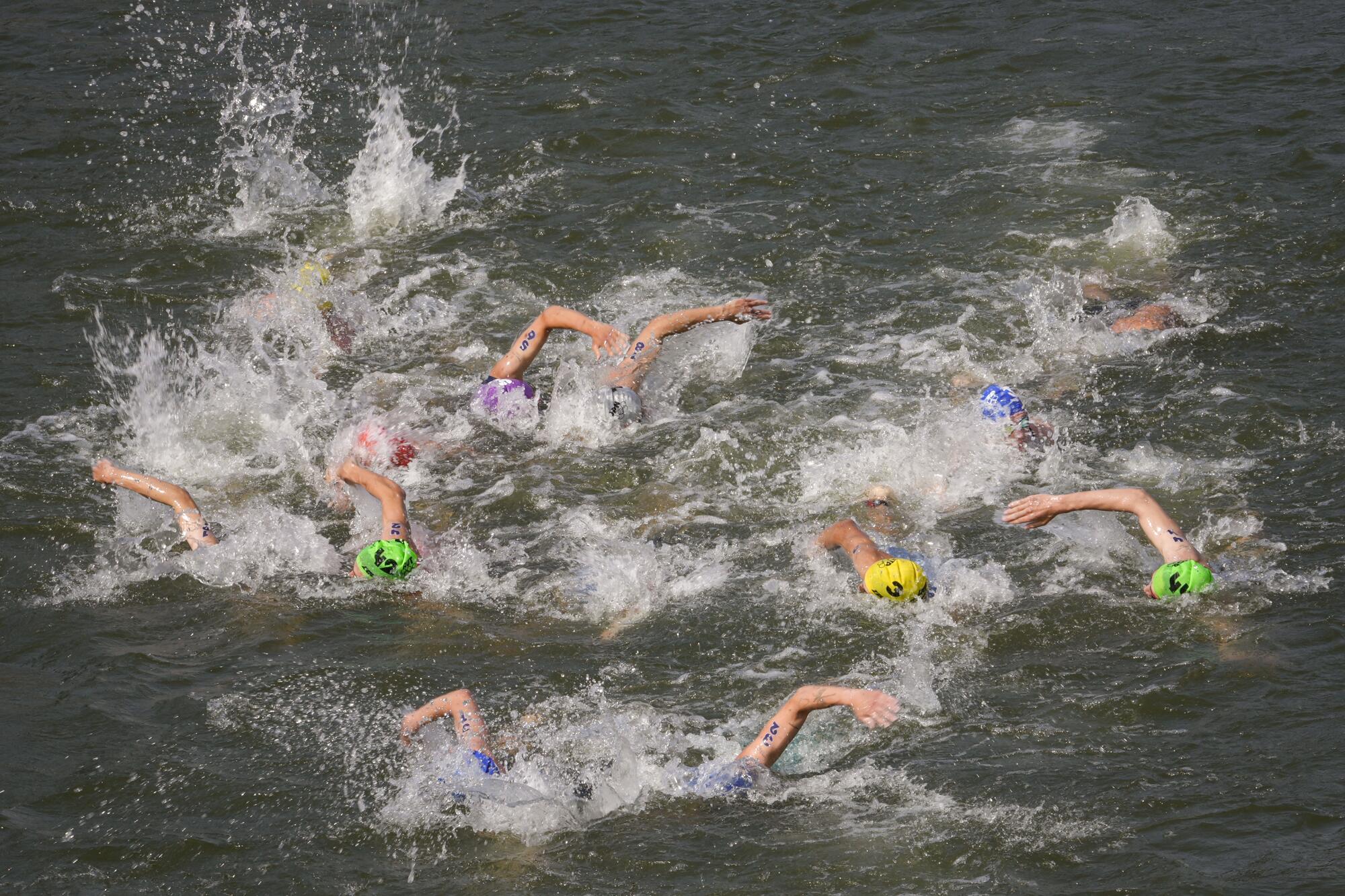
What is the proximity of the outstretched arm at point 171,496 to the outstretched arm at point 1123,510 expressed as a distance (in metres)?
5.18

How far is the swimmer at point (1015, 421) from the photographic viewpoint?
373 inches

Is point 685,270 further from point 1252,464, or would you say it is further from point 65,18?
point 65,18

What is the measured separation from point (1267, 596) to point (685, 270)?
6.38m

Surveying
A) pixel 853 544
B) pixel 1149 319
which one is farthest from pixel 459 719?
pixel 1149 319

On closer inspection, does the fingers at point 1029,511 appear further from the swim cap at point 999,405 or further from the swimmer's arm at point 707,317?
the swimmer's arm at point 707,317

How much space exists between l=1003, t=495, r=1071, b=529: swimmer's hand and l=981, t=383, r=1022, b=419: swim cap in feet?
5.89

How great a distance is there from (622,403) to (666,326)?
0.68 m

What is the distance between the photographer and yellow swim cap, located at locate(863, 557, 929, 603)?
780 cm

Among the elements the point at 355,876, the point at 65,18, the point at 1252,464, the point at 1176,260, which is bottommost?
the point at 355,876

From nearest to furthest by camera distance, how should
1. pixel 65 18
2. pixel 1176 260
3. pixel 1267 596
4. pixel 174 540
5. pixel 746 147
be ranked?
pixel 1267 596
pixel 174 540
pixel 1176 260
pixel 746 147
pixel 65 18

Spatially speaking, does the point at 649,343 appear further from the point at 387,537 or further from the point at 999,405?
the point at 387,537

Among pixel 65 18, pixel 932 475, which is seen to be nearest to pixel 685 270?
pixel 932 475

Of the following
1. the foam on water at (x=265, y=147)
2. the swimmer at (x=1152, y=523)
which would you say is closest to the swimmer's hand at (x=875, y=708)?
the swimmer at (x=1152, y=523)

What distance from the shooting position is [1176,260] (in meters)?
11.8
